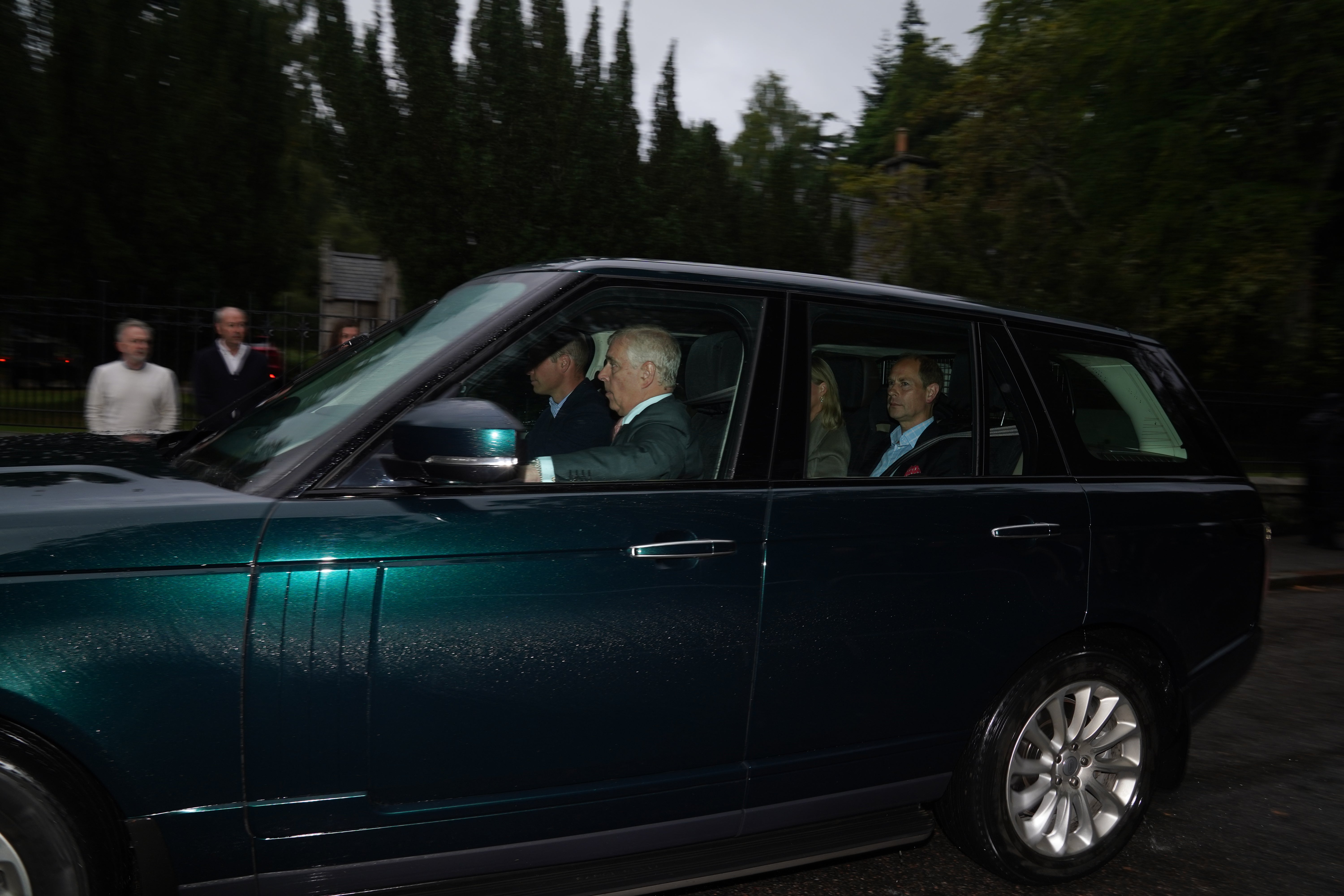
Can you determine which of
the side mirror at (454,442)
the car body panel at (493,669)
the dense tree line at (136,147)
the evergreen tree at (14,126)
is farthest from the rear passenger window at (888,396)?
the evergreen tree at (14,126)

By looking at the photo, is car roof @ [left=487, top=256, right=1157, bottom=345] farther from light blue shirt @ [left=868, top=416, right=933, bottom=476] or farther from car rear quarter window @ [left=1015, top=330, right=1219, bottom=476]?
light blue shirt @ [left=868, top=416, right=933, bottom=476]

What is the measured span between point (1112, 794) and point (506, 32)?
17076 mm

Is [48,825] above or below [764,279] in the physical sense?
below

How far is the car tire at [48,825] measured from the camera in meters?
2.21

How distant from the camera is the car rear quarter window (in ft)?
12.0

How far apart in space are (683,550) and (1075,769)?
1745 mm

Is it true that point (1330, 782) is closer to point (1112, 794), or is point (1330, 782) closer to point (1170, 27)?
point (1112, 794)

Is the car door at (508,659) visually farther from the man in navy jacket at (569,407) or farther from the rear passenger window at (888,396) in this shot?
the rear passenger window at (888,396)

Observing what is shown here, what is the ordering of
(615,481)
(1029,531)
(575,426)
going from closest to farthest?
(615,481)
(575,426)
(1029,531)

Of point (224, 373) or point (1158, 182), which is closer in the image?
point (224, 373)

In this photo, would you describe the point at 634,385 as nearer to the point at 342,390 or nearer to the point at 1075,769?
the point at 342,390

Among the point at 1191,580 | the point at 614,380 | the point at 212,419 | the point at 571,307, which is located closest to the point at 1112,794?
the point at 1191,580

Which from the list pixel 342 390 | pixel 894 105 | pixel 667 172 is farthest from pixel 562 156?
pixel 894 105

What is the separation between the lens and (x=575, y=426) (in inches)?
127
